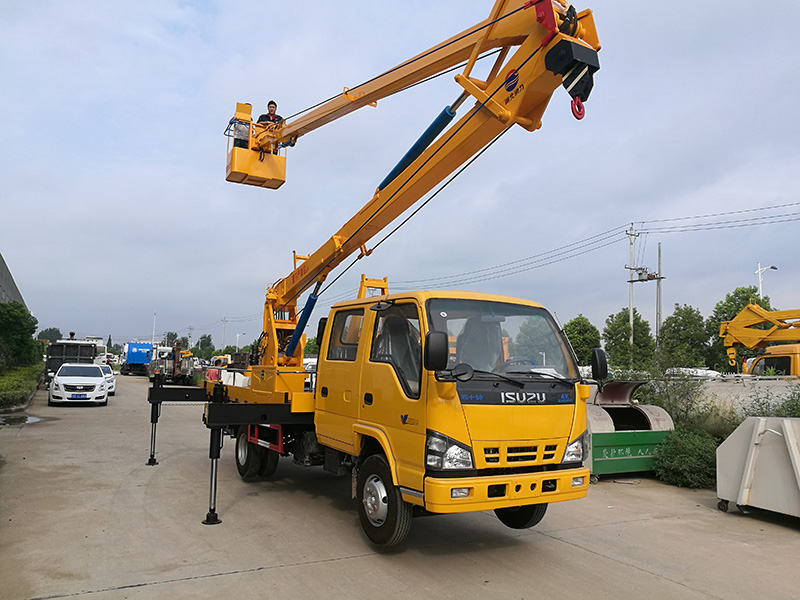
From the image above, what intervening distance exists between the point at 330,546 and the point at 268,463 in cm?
308

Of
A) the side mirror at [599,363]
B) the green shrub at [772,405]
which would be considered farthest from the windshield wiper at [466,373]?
the green shrub at [772,405]

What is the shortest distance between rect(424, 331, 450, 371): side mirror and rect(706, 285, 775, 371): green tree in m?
43.8

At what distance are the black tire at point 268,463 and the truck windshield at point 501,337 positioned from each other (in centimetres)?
423

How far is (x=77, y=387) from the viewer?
19.4 meters

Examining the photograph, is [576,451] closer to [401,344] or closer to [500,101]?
[401,344]

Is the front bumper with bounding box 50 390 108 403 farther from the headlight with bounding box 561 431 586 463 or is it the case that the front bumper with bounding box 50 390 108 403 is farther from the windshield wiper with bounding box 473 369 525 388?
the headlight with bounding box 561 431 586 463

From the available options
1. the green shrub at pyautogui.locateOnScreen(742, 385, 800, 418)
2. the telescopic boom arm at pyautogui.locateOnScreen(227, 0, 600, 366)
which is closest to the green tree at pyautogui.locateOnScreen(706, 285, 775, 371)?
the green shrub at pyautogui.locateOnScreen(742, 385, 800, 418)

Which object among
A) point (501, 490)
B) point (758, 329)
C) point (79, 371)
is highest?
point (758, 329)

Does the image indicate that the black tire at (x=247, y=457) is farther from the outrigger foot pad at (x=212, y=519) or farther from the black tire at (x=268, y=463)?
the outrigger foot pad at (x=212, y=519)

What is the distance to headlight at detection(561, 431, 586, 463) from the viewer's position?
17.6 ft

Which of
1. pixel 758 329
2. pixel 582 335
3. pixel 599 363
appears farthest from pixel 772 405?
pixel 582 335

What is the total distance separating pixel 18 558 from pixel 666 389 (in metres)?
10.4

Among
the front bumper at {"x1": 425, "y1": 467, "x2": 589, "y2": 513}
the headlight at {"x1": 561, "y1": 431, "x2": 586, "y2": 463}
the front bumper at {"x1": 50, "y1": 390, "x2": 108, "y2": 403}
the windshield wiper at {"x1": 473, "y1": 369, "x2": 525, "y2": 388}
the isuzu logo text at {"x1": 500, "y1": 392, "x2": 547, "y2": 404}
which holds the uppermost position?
the windshield wiper at {"x1": 473, "y1": 369, "x2": 525, "y2": 388}

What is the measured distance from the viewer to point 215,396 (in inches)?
377
